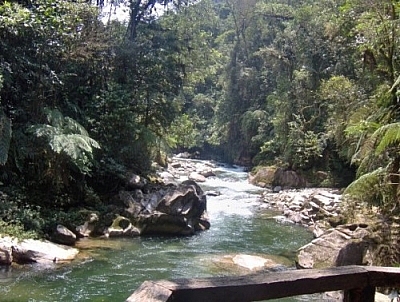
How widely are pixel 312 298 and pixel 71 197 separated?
6.72 m

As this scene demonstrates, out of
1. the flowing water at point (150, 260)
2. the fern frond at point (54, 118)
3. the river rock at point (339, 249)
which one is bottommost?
the flowing water at point (150, 260)

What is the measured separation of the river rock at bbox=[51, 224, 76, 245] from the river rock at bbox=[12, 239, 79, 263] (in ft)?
1.99

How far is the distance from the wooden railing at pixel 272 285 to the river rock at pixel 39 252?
22.8 ft

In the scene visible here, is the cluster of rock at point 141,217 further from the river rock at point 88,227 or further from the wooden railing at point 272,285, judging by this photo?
the wooden railing at point 272,285

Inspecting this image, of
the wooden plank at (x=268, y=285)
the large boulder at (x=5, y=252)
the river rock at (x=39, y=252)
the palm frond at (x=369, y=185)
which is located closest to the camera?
the wooden plank at (x=268, y=285)

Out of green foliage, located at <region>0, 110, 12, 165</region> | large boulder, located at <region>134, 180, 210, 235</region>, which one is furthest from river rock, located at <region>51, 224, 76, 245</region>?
large boulder, located at <region>134, 180, 210, 235</region>

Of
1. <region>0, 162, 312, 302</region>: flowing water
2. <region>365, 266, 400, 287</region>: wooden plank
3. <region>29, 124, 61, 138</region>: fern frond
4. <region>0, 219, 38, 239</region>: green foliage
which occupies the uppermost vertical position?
<region>29, 124, 61, 138</region>: fern frond

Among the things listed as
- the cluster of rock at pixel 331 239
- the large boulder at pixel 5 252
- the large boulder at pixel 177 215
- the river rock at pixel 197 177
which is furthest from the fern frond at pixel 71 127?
the river rock at pixel 197 177

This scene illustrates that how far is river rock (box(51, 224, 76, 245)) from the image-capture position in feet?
30.0

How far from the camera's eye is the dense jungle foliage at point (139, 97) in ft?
29.8

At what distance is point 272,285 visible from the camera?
171 cm

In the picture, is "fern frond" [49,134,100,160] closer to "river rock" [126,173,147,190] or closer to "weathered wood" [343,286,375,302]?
"river rock" [126,173,147,190]

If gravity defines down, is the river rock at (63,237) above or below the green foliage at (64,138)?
below

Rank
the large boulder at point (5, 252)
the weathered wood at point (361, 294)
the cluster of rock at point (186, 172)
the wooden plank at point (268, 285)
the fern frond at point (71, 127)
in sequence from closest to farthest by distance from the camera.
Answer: the wooden plank at point (268, 285) < the weathered wood at point (361, 294) < the large boulder at point (5, 252) < the fern frond at point (71, 127) < the cluster of rock at point (186, 172)
